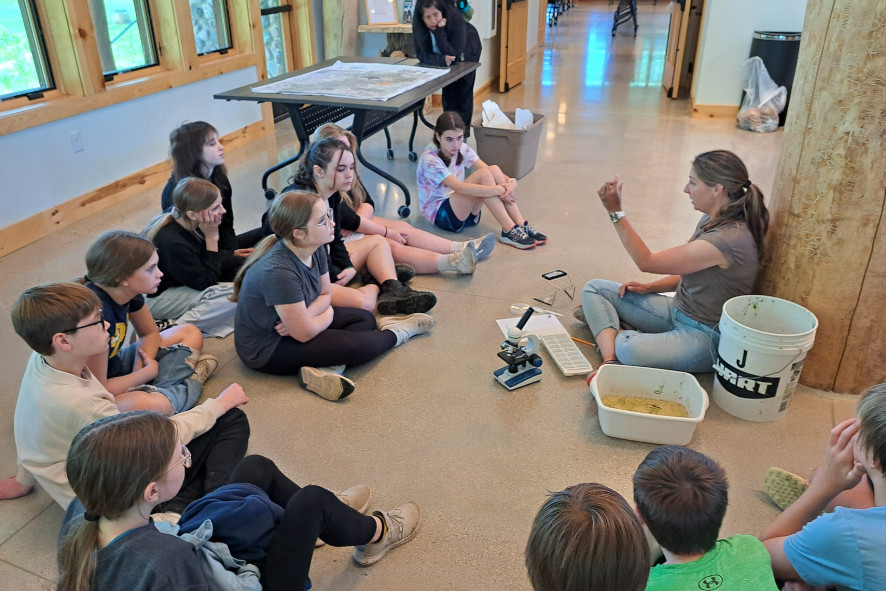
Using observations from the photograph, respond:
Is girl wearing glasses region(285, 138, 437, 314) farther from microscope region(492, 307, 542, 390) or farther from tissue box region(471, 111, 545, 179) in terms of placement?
tissue box region(471, 111, 545, 179)

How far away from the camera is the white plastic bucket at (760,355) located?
220 cm

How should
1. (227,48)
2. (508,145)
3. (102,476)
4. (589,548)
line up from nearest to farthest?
(589,548), (102,476), (508,145), (227,48)

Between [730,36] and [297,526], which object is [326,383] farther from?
[730,36]

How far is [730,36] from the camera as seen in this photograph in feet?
20.4

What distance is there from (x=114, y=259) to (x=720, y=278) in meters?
2.16

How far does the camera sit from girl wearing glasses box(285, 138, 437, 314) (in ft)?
9.92

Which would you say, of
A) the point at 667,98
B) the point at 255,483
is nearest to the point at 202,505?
the point at 255,483

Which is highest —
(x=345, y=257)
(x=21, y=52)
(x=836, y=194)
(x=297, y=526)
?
(x=21, y=52)

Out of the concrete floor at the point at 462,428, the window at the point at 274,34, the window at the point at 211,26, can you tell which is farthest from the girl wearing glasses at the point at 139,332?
the window at the point at 274,34

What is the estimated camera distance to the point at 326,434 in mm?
2344

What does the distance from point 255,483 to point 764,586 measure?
117 cm

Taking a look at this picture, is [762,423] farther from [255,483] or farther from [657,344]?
[255,483]

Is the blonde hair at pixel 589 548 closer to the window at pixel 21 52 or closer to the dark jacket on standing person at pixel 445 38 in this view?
the window at pixel 21 52

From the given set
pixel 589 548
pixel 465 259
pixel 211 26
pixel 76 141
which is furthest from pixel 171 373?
pixel 211 26
